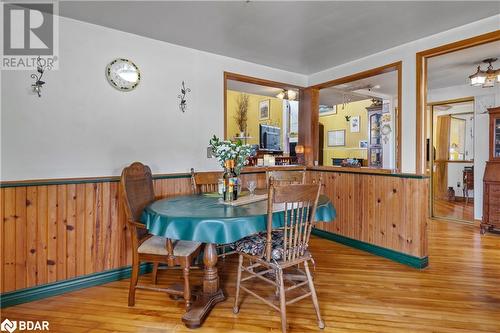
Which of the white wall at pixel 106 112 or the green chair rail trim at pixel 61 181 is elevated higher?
the white wall at pixel 106 112

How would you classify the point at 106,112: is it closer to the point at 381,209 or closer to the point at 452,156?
the point at 381,209

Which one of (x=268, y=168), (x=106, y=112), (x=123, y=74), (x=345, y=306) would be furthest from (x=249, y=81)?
(x=345, y=306)

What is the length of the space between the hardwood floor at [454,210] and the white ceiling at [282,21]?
150 inches

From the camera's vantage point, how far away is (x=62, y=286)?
2486 mm

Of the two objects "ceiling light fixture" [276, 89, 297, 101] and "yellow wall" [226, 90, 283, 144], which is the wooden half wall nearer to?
"ceiling light fixture" [276, 89, 297, 101]

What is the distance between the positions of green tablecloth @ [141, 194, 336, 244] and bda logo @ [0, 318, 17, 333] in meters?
1.12

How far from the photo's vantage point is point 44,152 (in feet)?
8.04

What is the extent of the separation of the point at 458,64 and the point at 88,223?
4.86 meters

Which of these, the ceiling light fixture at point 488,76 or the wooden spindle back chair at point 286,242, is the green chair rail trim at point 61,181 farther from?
the ceiling light fixture at point 488,76

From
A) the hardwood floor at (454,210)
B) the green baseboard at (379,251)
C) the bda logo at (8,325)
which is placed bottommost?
the bda logo at (8,325)

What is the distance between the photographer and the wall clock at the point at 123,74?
2771mm

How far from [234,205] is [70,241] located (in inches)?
61.8

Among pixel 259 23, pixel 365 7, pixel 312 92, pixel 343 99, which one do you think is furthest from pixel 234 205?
pixel 343 99

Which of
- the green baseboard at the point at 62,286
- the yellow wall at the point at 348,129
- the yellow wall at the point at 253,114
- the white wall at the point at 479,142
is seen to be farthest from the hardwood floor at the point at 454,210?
the green baseboard at the point at 62,286
